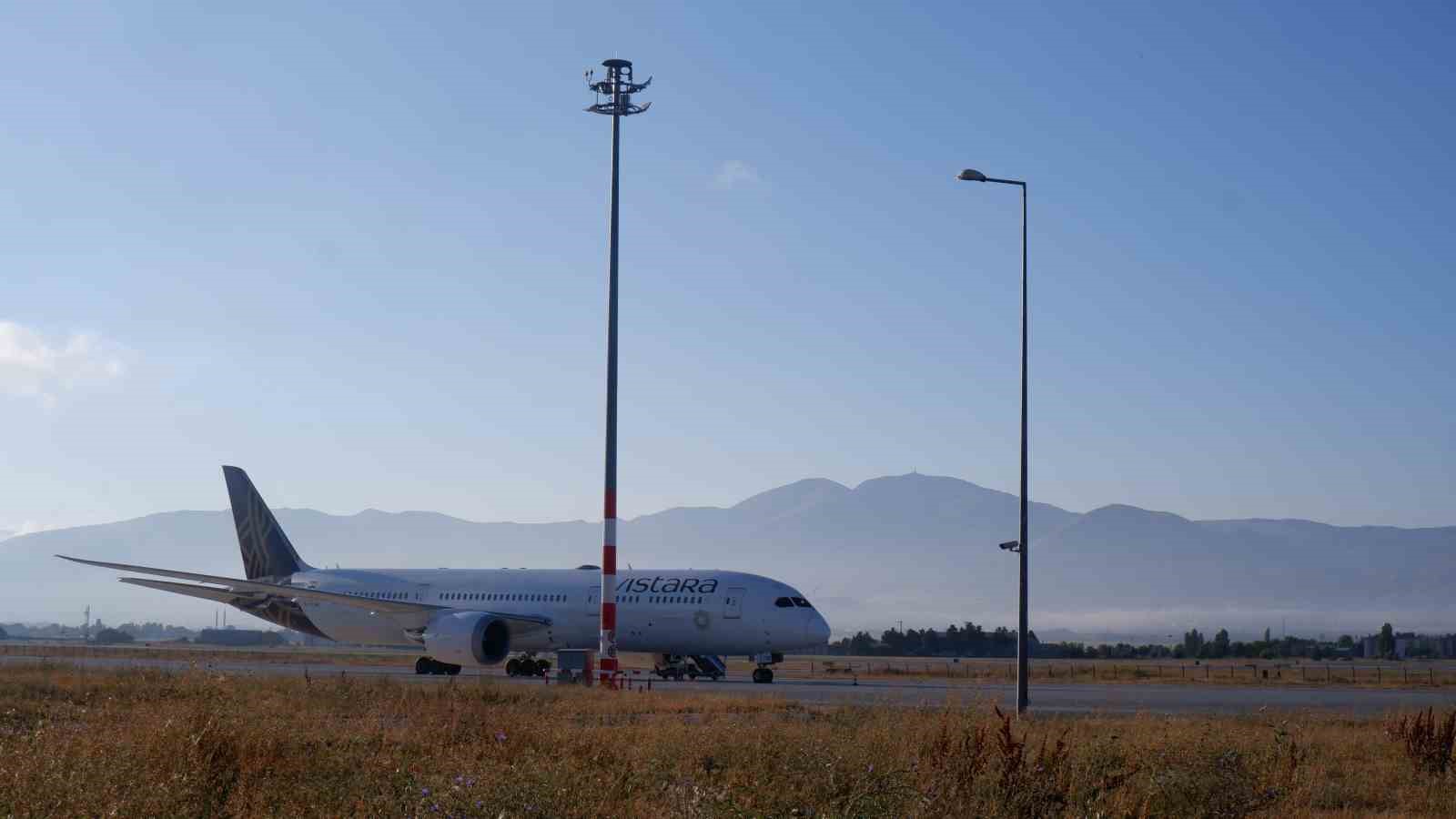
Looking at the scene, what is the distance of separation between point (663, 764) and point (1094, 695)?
2403 cm

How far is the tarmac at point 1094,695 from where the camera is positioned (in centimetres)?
2898

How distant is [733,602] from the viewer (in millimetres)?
43625

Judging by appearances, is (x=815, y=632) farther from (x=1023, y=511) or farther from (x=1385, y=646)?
(x=1385, y=646)

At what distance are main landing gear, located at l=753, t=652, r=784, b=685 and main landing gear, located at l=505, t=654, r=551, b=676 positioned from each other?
672 cm

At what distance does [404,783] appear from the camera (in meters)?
11.3

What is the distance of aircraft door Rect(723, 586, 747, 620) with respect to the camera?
43.4 metres

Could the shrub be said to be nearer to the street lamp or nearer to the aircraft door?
the street lamp

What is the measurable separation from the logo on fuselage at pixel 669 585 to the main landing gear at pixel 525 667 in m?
3.51

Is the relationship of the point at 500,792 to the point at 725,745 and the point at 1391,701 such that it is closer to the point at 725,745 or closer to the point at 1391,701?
the point at 725,745

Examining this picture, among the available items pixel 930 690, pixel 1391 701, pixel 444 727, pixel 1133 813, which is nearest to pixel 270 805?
pixel 444 727

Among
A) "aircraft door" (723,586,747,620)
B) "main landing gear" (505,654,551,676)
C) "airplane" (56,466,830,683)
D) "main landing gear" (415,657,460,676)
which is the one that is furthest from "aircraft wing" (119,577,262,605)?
"aircraft door" (723,586,747,620)

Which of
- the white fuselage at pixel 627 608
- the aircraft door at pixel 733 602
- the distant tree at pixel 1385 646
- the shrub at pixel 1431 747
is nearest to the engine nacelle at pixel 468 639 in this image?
the white fuselage at pixel 627 608

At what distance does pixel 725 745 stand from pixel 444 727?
9.76 ft

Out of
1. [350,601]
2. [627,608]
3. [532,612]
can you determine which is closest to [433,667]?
[350,601]
